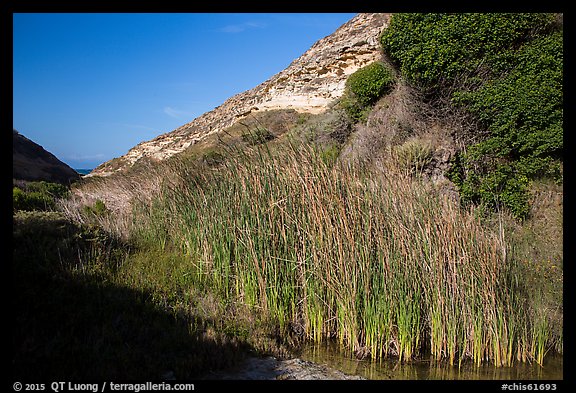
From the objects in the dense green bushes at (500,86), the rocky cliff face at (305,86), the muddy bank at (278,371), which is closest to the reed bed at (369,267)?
the muddy bank at (278,371)

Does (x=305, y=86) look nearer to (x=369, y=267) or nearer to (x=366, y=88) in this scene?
(x=366, y=88)

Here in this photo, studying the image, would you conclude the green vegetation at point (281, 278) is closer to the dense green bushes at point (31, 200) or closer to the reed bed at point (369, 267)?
the reed bed at point (369, 267)

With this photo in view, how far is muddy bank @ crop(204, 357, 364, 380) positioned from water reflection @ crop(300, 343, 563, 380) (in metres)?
0.19

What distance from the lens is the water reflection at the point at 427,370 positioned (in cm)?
446

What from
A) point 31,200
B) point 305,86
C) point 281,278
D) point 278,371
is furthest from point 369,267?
point 305,86

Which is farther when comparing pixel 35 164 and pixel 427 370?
pixel 35 164

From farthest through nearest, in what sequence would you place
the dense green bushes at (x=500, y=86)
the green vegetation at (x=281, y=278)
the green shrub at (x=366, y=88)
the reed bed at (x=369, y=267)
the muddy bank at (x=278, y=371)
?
the green shrub at (x=366, y=88) → the dense green bushes at (x=500, y=86) → the reed bed at (x=369, y=267) → the green vegetation at (x=281, y=278) → the muddy bank at (x=278, y=371)

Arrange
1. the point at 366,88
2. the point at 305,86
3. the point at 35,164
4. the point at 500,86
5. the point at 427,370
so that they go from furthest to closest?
1. the point at 305,86
2. the point at 35,164
3. the point at 366,88
4. the point at 500,86
5. the point at 427,370

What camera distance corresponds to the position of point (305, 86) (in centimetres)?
2308

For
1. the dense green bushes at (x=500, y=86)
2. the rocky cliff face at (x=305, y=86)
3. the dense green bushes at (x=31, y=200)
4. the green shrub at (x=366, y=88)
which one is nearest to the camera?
the dense green bushes at (x=31, y=200)

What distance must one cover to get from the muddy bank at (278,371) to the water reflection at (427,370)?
7.3 inches

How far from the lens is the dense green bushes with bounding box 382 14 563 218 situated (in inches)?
344

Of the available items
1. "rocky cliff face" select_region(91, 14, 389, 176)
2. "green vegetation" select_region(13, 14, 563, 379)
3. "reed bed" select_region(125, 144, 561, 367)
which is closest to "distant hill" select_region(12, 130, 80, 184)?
"rocky cliff face" select_region(91, 14, 389, 176)

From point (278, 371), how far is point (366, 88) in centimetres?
1116
